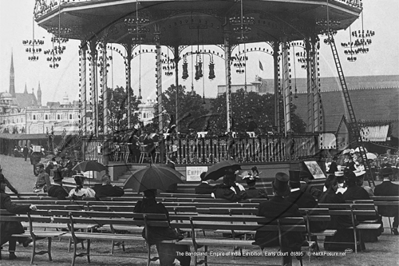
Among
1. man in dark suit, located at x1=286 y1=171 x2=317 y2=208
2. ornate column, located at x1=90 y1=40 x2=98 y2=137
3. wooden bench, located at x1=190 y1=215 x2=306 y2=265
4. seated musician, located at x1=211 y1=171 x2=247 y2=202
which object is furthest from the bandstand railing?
wooden bench, located at x1=190 y1=215 x2=306 y2=265

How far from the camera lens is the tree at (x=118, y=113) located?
30331mm

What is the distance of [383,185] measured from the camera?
564 inches

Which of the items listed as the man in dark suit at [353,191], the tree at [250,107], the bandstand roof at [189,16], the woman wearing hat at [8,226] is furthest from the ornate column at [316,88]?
the woman wearing hat at [8,226]

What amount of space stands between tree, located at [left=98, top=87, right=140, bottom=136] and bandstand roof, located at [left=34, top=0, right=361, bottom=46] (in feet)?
13.2

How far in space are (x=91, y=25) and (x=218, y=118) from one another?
1948cm

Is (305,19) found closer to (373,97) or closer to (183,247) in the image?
(183,247)

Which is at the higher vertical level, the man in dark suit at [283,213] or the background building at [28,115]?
the background building at [28,115]

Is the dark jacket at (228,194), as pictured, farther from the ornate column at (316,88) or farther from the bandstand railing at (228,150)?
the ornate column at (316,88)

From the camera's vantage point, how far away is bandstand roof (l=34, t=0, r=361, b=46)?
22672mm

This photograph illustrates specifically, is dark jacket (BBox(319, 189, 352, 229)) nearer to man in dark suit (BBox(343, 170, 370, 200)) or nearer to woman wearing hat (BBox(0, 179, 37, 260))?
A: man in dark suit (BBox(343, 170, 370, 200))

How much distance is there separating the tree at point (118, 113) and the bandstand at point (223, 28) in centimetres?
135

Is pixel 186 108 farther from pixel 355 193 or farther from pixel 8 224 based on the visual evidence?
pixel 8 224

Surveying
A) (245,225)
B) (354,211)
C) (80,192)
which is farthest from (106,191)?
(354,211)

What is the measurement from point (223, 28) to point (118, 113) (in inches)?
367
